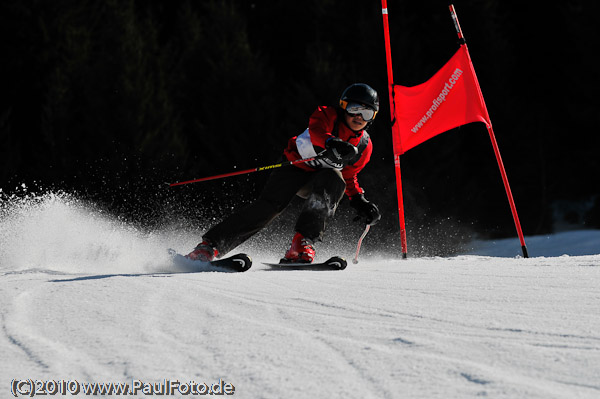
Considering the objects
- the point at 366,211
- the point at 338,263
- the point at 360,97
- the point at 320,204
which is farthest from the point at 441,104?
the point at 338,263

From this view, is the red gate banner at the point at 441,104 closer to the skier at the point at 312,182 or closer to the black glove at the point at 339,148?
the skier at the point at 312,182

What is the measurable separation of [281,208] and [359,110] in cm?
80

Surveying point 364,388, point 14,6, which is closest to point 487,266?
point 364,388

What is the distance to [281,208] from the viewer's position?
15.0 feet

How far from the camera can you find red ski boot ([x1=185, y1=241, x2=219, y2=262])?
14.0 feet

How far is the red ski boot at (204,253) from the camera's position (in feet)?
14.0

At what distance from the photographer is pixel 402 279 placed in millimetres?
3209

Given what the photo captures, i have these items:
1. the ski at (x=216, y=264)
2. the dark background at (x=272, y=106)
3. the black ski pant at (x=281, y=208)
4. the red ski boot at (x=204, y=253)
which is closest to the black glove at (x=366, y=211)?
the black ski pant at (x=281, y=208)

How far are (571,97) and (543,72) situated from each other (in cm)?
105

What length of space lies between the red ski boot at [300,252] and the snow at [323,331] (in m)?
0.70

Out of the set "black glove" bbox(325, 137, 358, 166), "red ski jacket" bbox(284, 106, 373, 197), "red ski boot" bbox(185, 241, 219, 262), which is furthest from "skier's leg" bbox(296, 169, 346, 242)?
"red ski boot" bbox(185, 241, 219, 262)

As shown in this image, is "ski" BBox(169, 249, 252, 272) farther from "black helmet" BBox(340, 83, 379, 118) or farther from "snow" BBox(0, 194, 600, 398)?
"black helmet" BBox(340, 83, 379, 118)

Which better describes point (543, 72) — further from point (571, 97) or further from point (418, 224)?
point (418, 224)

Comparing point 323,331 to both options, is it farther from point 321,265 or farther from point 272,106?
point 272,106
